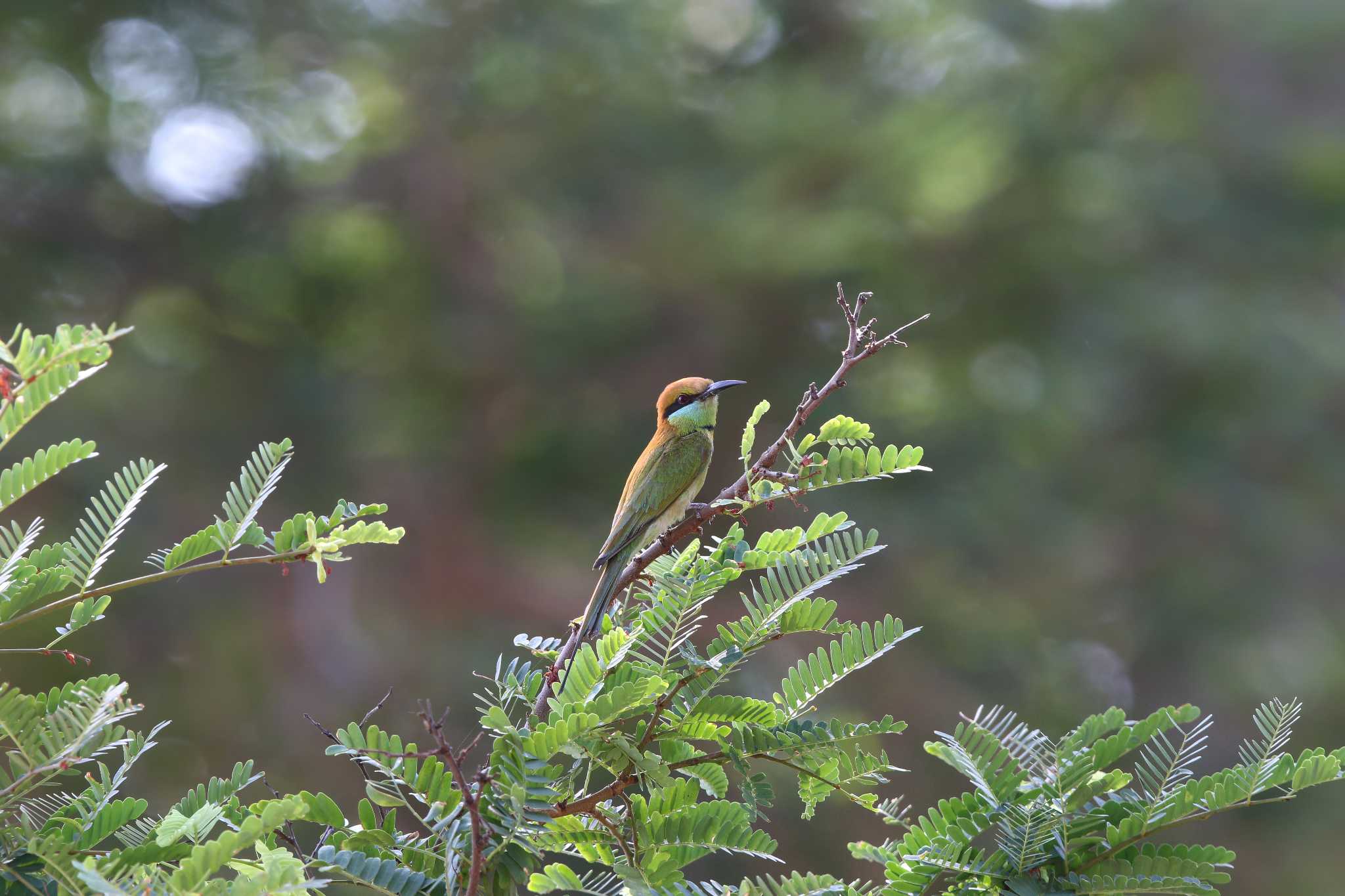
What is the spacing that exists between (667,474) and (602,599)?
4.18 feet

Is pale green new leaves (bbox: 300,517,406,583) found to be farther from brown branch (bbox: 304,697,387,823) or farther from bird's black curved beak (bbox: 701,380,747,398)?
bird's black curved beak (bbox: 701,380,747,398)

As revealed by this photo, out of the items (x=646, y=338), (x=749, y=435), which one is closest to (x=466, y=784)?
(x=749, y=435)

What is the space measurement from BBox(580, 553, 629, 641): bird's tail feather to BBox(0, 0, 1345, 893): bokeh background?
4.76 meters

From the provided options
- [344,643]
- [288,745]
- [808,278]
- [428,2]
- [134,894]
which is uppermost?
[428,2]

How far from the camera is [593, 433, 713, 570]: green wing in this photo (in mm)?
3213

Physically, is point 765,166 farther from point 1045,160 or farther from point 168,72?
point 168,72

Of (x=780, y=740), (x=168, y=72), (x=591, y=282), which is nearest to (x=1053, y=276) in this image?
(x=591, y=282)

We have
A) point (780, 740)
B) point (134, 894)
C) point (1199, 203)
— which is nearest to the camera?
point (134, 894)

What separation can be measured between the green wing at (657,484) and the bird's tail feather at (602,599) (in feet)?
0.30

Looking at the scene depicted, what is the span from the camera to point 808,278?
340 inches

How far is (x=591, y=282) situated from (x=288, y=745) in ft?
13.0

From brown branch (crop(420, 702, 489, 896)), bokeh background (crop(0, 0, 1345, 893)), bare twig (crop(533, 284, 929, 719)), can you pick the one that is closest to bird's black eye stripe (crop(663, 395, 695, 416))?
bare twig (crop(533, 284, 929, 719))

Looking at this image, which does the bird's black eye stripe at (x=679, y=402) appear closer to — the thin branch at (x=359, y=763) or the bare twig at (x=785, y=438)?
the bare twig at (x=785, y=438)

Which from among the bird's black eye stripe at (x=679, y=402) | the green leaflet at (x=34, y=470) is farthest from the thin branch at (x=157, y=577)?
the bird's black eye stripe at (x=679, y=402)
